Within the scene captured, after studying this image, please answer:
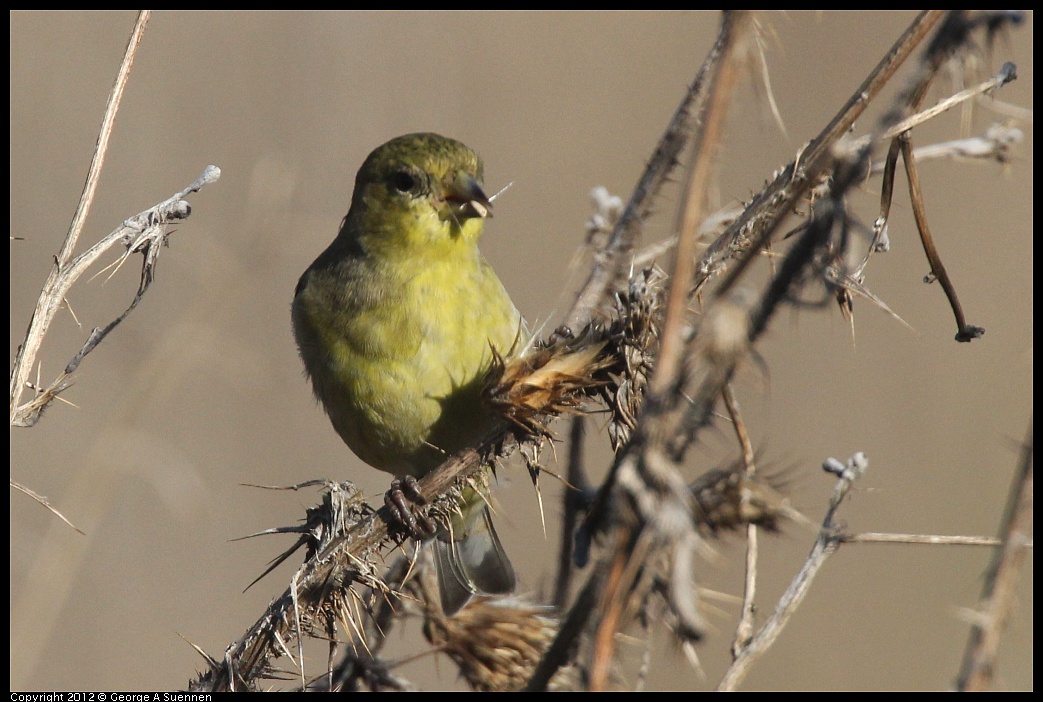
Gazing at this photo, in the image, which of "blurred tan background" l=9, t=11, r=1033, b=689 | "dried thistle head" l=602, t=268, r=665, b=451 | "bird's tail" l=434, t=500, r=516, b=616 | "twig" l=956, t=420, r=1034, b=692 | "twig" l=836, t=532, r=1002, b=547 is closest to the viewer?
"twig" l=956, t=420, r=1034, b=692

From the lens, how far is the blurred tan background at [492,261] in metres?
5.10

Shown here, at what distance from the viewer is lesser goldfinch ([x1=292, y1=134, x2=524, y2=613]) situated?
3154 millimetres

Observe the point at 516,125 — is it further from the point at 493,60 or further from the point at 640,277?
the point at 640,277

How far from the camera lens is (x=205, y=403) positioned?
5574mm

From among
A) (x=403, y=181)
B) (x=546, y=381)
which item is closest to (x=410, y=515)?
(x=546, y=381)

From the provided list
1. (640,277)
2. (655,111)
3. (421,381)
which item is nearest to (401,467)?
(421,381)

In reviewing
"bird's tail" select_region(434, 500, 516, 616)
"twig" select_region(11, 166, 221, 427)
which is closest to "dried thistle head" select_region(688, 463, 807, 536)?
"twig" select_region(11, 166, 221, 427)

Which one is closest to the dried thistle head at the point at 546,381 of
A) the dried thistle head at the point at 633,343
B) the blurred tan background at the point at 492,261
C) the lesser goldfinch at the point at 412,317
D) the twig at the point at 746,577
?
the dried thistle head at the point at 633,343

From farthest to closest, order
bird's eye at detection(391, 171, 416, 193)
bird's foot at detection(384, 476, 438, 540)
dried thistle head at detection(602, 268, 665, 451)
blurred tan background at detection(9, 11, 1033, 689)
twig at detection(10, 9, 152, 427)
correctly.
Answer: blurred tan background at detection(9, 11, 1033, 689) → bird's eye at detection(391, 171, 416, 193) → bird's foot at detection(384, 476, 438, 540) → twig at detection(10, 9, 152, 427) → dried thistle head at detection(602, 268, 665, 451)

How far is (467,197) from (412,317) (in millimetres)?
439

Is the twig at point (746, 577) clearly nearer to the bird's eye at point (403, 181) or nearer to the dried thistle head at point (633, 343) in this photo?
the dried thistle head at point (633, 343)

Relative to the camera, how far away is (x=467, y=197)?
3145 mm

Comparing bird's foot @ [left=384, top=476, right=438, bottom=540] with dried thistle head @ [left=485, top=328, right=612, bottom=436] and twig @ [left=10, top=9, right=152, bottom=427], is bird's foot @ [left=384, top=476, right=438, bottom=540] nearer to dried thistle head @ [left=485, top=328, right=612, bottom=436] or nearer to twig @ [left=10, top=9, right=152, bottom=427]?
dried thistle head @ [left=485, top=328, right=612, bottom=436]

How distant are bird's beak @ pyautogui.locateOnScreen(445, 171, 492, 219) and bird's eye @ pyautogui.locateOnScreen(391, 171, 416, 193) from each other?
144 millimetres
